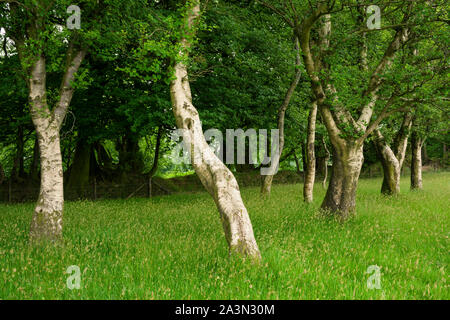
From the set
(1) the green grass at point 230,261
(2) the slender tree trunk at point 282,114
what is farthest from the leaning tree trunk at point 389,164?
(1) the green grass at point 230,261

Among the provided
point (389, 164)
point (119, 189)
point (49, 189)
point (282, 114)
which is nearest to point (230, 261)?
point (49, 189)

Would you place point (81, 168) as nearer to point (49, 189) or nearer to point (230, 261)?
point (49, 189)

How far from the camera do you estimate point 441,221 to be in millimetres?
9969

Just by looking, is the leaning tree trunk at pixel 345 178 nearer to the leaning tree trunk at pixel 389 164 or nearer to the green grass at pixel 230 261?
the green grass at pixel 230 261

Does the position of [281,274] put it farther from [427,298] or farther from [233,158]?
[233,158]

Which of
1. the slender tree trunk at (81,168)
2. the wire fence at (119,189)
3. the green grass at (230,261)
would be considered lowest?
the wire fence at (119,189)

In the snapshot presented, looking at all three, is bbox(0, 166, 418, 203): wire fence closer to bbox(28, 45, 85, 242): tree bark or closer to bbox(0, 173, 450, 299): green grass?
bbox(0, 173, 450, 299): green grass

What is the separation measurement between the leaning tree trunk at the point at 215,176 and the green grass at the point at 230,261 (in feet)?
1.48

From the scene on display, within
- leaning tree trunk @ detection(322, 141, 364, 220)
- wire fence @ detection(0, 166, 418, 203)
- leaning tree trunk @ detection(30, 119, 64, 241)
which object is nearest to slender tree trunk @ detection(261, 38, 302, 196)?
wire fence @ detection(0, 166, 418, 203)

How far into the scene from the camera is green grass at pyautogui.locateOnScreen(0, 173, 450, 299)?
478 centimetres

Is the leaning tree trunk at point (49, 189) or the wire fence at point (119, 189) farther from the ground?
the leaning tree trunk at point (49, 189)

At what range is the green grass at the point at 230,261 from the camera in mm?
4777

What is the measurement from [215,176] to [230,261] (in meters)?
1.73

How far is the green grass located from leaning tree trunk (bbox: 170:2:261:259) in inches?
17.7
